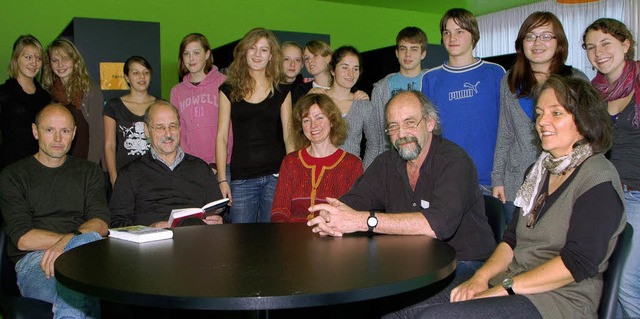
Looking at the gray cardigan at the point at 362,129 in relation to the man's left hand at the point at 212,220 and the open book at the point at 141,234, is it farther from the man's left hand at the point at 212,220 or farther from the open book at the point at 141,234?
the open book at the point at 141,234

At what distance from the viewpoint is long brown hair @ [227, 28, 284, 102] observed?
364 cm

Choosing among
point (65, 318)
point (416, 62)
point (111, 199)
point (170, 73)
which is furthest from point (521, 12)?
point (65, 318)

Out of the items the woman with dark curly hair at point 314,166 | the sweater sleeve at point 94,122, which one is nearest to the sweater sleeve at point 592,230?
the woman with dark curly hair at point 314,166

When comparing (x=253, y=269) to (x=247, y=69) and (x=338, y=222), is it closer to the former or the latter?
(x=338, y=222)

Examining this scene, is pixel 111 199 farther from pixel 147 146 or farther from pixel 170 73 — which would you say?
pixel 170 73

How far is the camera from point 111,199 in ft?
10.6

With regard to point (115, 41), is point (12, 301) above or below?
below

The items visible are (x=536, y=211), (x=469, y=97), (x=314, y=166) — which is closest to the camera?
(x=536, y=211)

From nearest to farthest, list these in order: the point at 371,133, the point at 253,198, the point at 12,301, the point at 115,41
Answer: the point at 12,301 → the point at 253,198 → the point at 371,133 → the point at 115,41

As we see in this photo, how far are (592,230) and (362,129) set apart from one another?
7.33ft

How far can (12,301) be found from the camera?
2.42m

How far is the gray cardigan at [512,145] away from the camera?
3133 millimetres

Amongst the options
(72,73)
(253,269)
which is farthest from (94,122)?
(253,269)

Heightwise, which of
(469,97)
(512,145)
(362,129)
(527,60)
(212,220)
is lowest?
(212,220)
